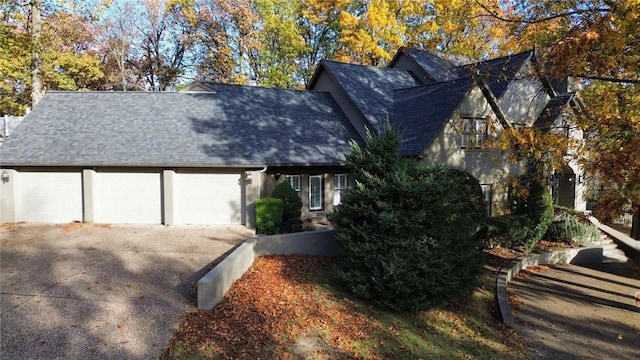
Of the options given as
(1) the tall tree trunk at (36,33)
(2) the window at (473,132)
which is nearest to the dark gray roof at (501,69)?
(2) the window at (473,132)

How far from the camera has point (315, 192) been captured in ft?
62.2

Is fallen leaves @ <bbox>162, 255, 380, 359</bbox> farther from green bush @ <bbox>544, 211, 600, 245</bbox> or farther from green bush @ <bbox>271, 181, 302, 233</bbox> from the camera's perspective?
green bush @ <bbox>544, 211, 600, 245</bbox>

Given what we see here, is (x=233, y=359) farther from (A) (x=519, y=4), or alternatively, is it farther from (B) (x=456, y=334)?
(A) (x=519, y=4)

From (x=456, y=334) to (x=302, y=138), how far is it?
11.5 metres

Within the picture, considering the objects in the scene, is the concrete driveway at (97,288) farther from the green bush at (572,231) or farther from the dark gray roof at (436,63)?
the dark gray roof at (436,63)

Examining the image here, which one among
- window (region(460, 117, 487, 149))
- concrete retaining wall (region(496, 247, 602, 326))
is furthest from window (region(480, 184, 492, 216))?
concrete retaining wall (region(496, 247, 602, 326))

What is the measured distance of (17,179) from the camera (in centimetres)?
1717

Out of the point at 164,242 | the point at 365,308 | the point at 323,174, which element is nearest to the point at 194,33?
the point at 323,174

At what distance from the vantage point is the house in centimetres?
1695

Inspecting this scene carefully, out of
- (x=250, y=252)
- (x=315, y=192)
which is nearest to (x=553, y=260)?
(x=315, y=192)

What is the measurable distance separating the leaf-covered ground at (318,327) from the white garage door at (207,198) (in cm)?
524

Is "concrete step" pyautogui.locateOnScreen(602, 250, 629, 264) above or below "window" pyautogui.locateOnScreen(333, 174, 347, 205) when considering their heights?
below

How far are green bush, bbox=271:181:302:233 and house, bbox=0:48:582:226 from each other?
93 cm

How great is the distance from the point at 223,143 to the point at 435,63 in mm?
15638
